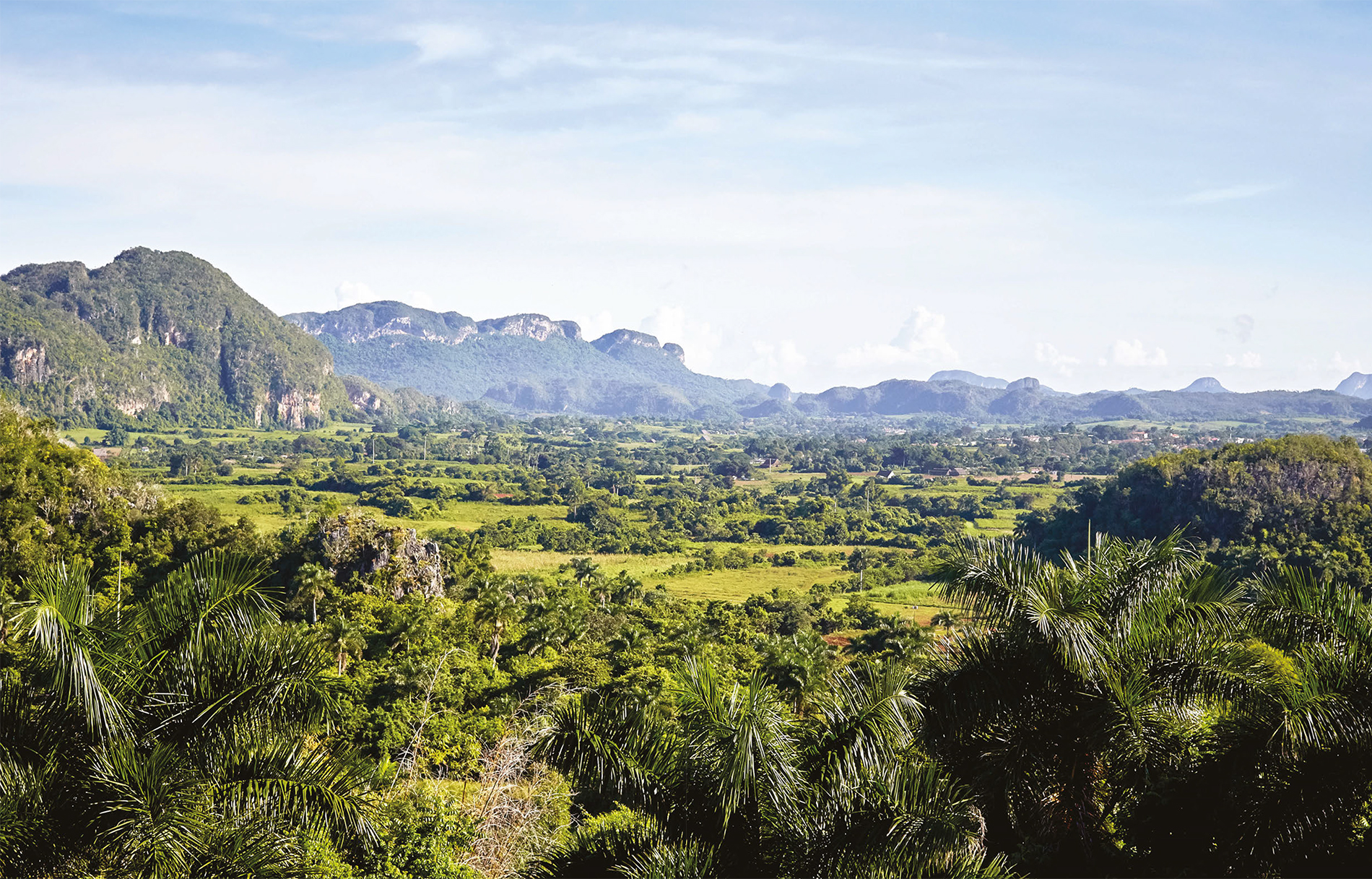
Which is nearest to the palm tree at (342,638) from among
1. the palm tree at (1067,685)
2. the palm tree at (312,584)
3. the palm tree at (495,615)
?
the palm tree at (495,615)

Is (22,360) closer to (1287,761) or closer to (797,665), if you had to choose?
(797,665)

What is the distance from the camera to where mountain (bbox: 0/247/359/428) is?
15062cm

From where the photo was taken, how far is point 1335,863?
313 inches

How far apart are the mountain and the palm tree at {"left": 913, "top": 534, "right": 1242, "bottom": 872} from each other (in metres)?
165

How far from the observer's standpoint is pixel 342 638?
3022 cm

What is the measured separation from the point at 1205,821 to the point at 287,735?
854 cm

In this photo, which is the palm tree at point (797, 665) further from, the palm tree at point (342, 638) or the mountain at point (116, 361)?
the mountain at point (116, 361)

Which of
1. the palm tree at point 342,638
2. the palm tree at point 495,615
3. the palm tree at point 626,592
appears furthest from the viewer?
the palm tree at point 626,592

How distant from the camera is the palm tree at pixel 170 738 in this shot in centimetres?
741

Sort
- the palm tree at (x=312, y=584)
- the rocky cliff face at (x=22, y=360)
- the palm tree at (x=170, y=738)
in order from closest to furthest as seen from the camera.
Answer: the palm tree at (x=170, y=738) → the palm tree at (x=312, y=584) → the rocky cliff face at (x=22, y=360)

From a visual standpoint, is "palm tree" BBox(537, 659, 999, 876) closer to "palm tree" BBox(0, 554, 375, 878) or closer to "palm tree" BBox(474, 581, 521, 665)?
"palm tree" BBox(0, 554, 375, 878)

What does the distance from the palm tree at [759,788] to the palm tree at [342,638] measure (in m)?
23.5

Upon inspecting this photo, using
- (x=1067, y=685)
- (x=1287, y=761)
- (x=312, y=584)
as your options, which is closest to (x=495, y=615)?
(x=312, y=584)

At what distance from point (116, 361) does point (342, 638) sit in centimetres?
16816
